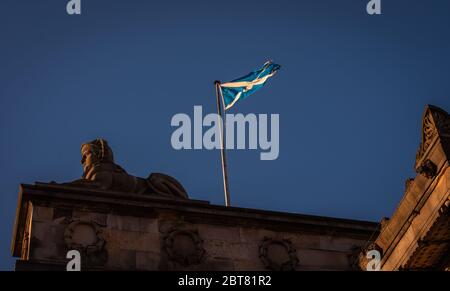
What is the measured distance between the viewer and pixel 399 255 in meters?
26.8

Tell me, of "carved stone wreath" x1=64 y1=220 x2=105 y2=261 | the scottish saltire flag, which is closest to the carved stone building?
"carved stone wreath" x1=64 y1=220 x2=105 y2=261

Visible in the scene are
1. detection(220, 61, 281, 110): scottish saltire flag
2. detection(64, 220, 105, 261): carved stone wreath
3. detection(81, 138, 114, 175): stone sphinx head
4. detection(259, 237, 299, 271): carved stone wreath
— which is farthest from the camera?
detection(220, 61, 281, 110): scottish saltire flag

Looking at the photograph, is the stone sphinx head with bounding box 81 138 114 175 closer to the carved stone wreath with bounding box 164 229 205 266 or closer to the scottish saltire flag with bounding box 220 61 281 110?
the carved stone wreath with bounding box 164 229 205 266

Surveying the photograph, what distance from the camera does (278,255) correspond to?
36.7 meters

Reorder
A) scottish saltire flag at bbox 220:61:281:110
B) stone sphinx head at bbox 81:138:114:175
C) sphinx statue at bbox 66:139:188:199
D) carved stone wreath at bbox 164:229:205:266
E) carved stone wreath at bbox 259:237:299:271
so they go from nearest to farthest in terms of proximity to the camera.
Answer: carved stone wreath at bbox 164:229:205:266
carved stone wreath at bbox 259:237:299:271
sphinx statue at bbox 66:139:188:199
stone sphinx head at bbox 81:138:114:175
scottish saltire flag at bbox 220:61:281:110

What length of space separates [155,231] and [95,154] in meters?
3.84

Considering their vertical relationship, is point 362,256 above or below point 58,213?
below

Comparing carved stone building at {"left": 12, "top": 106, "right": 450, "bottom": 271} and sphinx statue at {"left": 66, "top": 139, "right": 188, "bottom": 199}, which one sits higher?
sphinx statue at {"left": 66, "top": 139, "right": 188, "bottom": 199}

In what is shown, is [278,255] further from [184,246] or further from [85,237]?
[85,237]

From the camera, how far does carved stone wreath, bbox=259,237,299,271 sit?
3634 centimetres

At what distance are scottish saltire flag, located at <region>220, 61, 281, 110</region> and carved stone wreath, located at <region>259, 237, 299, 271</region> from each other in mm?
9213
